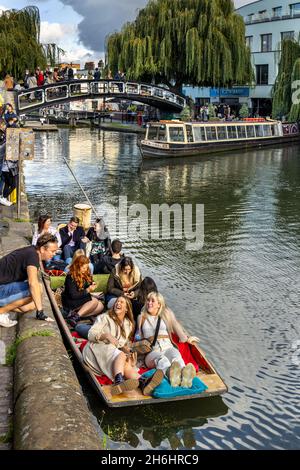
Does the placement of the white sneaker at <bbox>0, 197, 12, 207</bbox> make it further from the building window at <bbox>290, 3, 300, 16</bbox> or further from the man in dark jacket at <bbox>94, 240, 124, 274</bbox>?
the building window at <bbox>290, 3, 300, 16</bbox>

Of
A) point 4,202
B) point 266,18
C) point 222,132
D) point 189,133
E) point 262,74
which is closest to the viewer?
point 4,202

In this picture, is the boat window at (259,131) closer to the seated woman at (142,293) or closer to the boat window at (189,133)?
the boat window at (189,133)

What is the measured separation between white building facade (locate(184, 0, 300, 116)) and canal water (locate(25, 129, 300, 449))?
2385 cm

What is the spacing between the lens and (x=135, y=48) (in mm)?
44031

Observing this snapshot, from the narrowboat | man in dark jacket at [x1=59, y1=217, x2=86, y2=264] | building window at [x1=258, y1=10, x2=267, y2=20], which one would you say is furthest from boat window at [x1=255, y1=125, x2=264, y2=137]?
man in dark jacket at [x1=59, y1=217, x2=86, y2=264]

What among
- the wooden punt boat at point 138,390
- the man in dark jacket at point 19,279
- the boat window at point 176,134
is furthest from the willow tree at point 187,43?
the wooden punt boat at point 138,390

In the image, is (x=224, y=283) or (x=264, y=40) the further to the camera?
(x=264, y=40)

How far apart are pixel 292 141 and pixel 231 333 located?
1353 inches

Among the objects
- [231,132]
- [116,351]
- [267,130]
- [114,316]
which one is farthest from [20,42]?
[116,351]

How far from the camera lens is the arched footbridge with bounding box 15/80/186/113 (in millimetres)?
34812

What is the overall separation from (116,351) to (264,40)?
49.8 metres

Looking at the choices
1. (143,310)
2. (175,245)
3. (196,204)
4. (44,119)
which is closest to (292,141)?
(44,119)

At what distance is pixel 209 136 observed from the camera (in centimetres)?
3559

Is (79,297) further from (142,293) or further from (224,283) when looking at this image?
(224,283)
